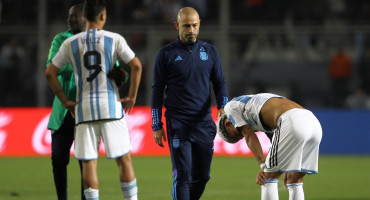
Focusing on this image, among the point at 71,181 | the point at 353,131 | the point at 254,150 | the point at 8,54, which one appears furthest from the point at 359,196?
the point at 8,54

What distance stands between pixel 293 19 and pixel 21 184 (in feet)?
38.5

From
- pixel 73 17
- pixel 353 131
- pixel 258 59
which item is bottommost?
pixel 353 131

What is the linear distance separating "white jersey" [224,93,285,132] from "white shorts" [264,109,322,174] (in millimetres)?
240

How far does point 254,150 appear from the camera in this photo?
22.0 feet

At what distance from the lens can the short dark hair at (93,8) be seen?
619 cm

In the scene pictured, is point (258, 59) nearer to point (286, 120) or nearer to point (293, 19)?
point (293, 19)

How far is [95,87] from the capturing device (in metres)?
6.15

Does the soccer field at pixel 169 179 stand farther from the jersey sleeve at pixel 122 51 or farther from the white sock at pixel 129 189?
the jersey sleeve at pixel 122 51

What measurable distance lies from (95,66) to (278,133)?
1713mm

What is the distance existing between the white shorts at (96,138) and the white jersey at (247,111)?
1.12 metres

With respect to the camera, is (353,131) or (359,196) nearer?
(359,196)

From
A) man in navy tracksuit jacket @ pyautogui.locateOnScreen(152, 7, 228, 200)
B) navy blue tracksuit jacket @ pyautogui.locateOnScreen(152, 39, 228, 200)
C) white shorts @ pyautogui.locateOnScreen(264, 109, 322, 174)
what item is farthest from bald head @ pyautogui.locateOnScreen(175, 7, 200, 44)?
white shorts @ pyautogui.locateOnScreen(264, 109, 322, 174)

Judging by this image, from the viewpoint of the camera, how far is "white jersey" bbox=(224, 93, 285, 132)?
21.7 feet

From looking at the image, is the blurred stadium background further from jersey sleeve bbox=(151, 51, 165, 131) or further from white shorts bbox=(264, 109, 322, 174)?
white shorts bbox=(264, 109, 322, 174)
